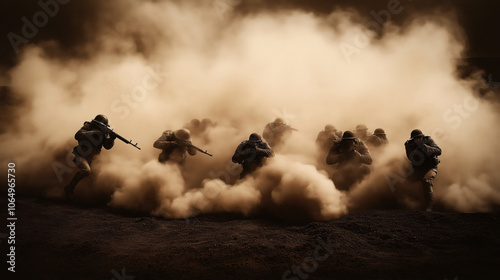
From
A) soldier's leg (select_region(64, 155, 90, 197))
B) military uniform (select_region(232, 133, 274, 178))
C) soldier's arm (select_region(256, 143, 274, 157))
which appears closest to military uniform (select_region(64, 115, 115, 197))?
soldier's leg (select_region(64, 155, 90, 197))

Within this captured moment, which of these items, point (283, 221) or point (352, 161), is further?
point (352, 161)

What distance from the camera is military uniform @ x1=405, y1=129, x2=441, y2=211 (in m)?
7.36

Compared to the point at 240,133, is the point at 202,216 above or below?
below

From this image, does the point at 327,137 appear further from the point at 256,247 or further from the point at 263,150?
the point at 256,247

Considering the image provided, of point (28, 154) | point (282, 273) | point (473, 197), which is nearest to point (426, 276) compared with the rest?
point (282, 273)

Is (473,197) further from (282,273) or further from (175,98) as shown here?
(175,98)

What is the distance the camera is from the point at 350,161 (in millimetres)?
8219

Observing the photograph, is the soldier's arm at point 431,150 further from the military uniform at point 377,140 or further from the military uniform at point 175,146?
the military uniform at point 175,146

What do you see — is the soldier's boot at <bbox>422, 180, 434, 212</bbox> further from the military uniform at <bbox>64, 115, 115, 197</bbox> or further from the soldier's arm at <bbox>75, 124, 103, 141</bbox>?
the soldier's arm at <bbox>75, 124, 103, 141</bbox>

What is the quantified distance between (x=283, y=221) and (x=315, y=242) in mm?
1671

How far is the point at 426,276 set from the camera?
3512 millimetres
